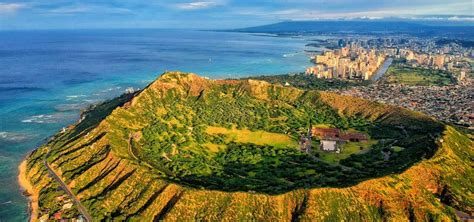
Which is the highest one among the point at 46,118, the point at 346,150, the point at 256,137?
the point at 256,137

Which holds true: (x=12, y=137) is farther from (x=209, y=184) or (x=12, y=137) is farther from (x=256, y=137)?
(x=209, y=184)

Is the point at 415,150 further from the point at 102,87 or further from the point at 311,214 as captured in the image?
the point at 102,87

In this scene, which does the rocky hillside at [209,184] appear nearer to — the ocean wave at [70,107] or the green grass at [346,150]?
the green grass at [346,150]

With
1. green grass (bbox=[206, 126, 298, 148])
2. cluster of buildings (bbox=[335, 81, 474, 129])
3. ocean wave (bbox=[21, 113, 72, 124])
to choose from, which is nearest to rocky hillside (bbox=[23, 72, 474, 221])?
green grass (bbox=[206, 126, 298, 148])

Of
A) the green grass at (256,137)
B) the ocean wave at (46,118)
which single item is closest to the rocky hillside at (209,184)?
the green grass at (256,137)

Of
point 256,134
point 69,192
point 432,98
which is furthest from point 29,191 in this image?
point 432,98

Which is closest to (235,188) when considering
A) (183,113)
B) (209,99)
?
(183,113)

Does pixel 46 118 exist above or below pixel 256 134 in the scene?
below
